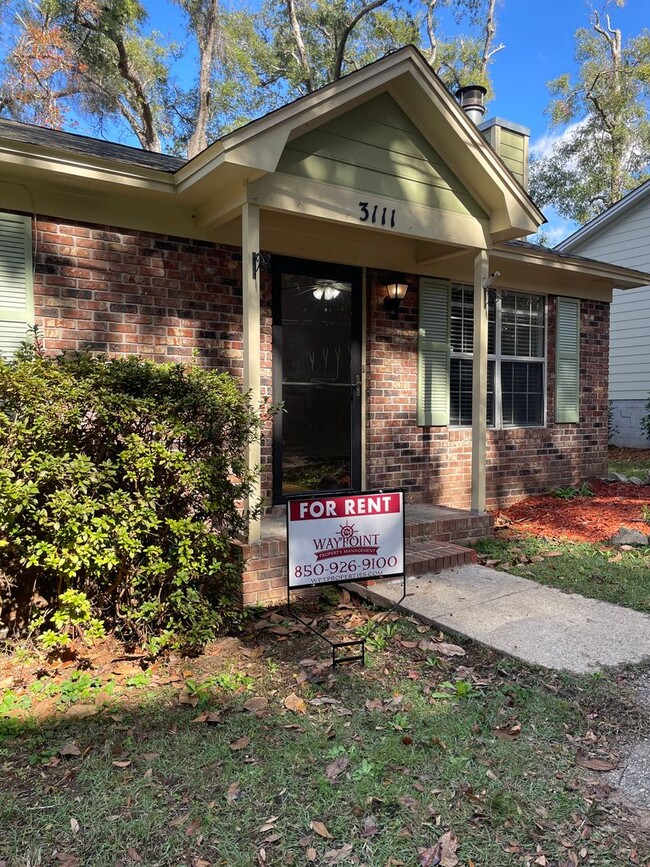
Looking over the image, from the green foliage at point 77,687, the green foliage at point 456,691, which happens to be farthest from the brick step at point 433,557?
the green foliage at point 77,687

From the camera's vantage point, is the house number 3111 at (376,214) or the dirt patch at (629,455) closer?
the house number 3111 at (376,214)

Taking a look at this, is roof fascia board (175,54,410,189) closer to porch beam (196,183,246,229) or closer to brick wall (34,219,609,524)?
porch beam (196,183,246,229)

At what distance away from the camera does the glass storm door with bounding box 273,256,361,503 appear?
5793 millimetres

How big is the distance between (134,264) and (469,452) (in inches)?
168

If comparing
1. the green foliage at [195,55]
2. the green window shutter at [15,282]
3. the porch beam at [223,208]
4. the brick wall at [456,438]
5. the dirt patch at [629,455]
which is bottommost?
the dirt patch at [629,455]

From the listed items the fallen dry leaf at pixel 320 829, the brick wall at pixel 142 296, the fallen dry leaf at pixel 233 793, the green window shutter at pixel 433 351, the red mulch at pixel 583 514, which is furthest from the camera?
the green window shutter at pixel 433 351

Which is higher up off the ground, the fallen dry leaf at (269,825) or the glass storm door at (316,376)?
the glass storm door at (316,376)

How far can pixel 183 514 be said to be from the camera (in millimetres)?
3525

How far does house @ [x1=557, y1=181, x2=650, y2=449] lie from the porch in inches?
396

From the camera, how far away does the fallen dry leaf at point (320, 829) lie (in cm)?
203

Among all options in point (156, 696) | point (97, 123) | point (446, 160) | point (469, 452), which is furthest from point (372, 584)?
point (97, 123)

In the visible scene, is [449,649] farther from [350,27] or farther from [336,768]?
[350,27]

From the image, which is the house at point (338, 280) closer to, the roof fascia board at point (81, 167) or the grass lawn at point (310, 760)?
the roof fascia board at point (81, 167)

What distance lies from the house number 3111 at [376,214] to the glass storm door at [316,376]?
3.46 ft
